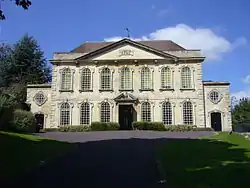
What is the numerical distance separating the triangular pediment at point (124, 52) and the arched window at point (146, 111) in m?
5.68

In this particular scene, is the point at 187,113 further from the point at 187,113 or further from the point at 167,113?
the point at 167,113

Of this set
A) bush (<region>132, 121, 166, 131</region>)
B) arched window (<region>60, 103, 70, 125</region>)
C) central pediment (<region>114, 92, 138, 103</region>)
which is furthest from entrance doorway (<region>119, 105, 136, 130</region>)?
arched window (<region>60, 103, 70, 125</region>)

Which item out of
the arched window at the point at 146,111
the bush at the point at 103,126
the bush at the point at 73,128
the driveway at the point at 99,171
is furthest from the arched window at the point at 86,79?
the driveway at the point at 99,171

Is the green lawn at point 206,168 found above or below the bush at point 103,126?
below

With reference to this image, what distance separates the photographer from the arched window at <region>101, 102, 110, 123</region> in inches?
1470

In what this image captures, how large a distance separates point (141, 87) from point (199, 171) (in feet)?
91.4

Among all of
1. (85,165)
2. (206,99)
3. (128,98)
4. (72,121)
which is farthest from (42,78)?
(85,165)

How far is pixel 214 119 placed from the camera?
3825 centimetres

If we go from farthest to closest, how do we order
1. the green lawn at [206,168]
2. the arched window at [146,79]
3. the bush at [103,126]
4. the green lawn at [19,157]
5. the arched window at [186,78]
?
the arched window at [146,79], the arched window at [186,78], the bush at [103,126], the green lawn at [19,157], the green lawn at [206,168]

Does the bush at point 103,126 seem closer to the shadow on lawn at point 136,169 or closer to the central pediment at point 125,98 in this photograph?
the central pediment at point 125,98

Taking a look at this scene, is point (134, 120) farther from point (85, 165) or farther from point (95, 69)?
point (85, 165)

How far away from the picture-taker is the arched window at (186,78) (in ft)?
124

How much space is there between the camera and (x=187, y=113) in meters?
37.1

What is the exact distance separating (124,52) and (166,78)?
19.4 feet
